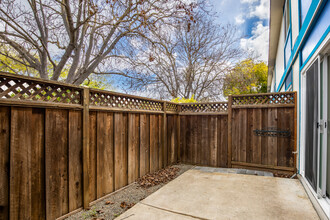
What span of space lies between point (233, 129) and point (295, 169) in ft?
4.47

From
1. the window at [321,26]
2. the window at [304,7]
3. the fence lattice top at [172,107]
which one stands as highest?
the window at [304,7]

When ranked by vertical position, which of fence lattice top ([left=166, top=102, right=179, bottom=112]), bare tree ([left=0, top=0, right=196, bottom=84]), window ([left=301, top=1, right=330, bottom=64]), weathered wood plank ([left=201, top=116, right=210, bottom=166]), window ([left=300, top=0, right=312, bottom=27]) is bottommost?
weathered wood plank ([left=201, top=116, right=210, bottom=166])

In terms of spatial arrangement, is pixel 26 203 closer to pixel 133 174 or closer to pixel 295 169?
pixel 133 174

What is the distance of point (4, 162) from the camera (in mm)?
1577

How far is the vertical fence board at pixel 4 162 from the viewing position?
155 cm

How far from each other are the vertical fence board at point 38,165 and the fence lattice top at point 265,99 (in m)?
3.80

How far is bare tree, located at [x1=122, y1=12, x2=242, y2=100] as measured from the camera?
26.8ft

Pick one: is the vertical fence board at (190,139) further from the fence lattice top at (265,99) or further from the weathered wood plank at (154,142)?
the fence lattice top at (265,99)

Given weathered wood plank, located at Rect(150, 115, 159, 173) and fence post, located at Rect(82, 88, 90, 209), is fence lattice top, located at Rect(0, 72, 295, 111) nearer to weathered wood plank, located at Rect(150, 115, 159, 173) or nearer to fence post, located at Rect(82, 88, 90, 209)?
fence post, located at Rect(82, 88, 90, 209)

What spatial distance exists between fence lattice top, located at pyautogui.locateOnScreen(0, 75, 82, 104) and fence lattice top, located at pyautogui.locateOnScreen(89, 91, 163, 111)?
269 mm

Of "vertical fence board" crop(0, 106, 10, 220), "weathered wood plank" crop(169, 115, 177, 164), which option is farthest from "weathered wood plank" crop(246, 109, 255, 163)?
"vertical fence board" crop(0, 106, 10, 220)

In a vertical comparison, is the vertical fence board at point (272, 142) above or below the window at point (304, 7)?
below

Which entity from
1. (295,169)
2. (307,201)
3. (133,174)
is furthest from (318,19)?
(133,174)

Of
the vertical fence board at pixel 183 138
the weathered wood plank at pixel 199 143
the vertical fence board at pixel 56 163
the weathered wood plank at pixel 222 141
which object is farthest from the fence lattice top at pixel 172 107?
the vertical fence board at pixel 56 163
